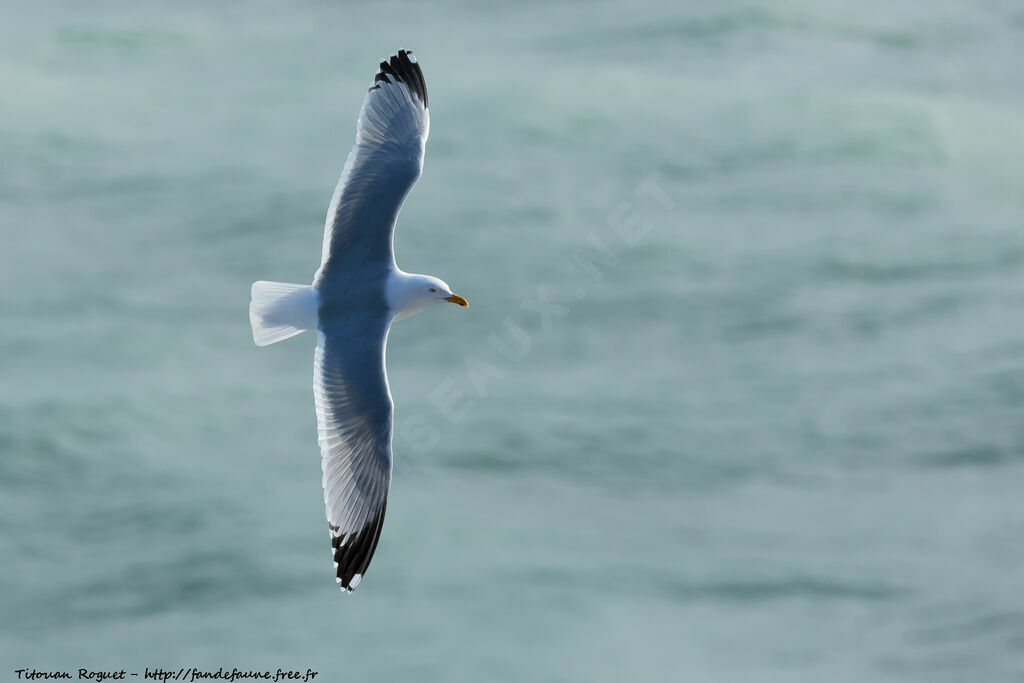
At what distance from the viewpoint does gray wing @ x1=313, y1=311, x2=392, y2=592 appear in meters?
6.34

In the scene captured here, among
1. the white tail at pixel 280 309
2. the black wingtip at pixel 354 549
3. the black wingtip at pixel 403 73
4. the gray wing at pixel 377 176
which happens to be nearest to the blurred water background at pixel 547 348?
the black wingtip at pixel 354 549

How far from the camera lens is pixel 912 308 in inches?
432

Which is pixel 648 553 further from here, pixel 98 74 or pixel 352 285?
pixel 98 74

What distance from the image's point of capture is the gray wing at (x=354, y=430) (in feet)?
20.8

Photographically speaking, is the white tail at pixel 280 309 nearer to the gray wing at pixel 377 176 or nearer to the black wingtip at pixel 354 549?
the gray wing at pixel 377 176

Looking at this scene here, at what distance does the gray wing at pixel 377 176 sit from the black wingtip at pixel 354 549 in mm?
1071

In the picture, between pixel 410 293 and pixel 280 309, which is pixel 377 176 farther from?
pixel 280 309

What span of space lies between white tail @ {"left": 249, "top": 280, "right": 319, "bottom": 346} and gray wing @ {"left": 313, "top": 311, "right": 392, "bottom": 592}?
11 centimetres

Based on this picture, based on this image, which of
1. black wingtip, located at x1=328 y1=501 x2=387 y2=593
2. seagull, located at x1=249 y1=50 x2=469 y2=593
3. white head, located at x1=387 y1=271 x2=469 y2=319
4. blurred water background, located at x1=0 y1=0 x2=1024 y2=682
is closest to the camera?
black wingtip, located at x1=328 y1=501 x2=387 y2=593

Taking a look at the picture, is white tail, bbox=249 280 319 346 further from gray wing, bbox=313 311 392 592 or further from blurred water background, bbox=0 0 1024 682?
blurred water background, bbox=0 0 1024 682

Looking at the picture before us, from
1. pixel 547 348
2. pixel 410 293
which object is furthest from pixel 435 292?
pixel 547 348

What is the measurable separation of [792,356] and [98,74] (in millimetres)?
6141

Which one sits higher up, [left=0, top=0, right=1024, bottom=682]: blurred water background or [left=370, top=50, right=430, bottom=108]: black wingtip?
[left=370, top=50, right=430, bottom=108]: black wingtip

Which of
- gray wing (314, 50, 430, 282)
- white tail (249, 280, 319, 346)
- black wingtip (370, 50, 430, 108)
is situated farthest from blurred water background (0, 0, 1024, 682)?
black wingtip (370, 50, 430, 108)
